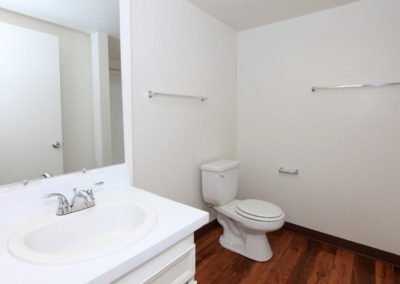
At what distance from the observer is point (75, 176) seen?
1201mm

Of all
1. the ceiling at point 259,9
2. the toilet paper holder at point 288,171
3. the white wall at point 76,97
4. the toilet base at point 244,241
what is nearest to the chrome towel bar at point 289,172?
the toilet paper holder at point 288,171

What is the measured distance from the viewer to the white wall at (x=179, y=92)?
158 cm

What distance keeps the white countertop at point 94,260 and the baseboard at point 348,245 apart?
1.68m

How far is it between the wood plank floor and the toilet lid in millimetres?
401

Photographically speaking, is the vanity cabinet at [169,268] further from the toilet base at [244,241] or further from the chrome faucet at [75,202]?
the toilet base at [244,241]

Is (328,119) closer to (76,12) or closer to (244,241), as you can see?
(244,241)

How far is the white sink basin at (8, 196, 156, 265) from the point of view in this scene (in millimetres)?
747

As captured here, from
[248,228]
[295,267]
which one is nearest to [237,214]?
[248,228]

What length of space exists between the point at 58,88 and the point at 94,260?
0.88m

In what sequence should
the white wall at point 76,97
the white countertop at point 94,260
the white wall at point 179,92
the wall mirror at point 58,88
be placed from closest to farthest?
the white countertop at point 94,260 < the wall mirror at point 58,88 < the white wall at point 76,97 < the white wall at point 179,92

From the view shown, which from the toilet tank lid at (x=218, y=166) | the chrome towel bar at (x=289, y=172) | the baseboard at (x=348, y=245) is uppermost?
the toilet tank lid at (x=218, y=166)

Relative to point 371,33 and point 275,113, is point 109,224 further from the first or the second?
point 371,33

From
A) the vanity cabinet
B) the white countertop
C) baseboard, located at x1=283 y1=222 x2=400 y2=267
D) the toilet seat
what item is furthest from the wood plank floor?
the white countertop

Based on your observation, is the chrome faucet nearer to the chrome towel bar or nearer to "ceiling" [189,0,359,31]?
"ceiling" [189,0,359,31]
